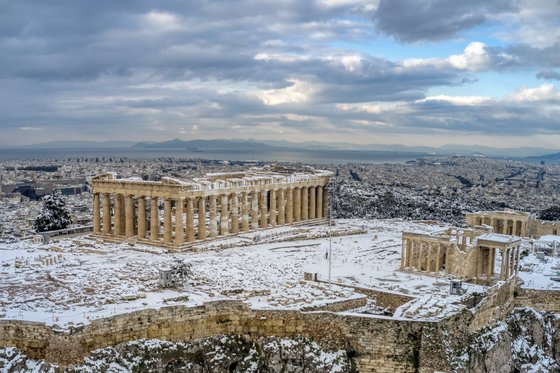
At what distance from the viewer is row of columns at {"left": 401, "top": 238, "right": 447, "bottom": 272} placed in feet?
143

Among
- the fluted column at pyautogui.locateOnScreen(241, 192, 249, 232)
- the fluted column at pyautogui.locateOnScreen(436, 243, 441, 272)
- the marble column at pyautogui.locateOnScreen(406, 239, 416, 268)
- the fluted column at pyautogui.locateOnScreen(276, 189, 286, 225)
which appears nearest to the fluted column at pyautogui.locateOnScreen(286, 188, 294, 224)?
the fluted column at pyautogui.locateOnScreen(276, 189, 286, 225)

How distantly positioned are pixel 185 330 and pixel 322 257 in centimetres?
2099

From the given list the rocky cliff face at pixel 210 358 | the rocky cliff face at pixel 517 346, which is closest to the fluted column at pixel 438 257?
the rocky cliff face at pixel 517 346

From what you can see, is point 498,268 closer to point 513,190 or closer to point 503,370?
point 503,370

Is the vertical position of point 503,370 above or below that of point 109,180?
below

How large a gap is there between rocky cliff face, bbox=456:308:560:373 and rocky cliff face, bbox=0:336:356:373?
6.76 meters

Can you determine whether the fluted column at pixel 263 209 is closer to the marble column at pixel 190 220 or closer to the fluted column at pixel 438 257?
the marble column at pixel 190 220

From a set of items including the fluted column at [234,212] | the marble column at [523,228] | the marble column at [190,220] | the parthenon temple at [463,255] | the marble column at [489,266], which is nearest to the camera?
the parthenon temple at [463,255]

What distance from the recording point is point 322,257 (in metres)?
48.5

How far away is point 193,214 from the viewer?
183 feet

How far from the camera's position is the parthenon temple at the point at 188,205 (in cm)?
5147

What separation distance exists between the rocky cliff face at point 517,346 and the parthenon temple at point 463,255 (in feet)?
14.9

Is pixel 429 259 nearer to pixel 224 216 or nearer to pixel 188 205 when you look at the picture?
pixel 224 216

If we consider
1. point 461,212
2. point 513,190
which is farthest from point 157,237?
point 513,190
